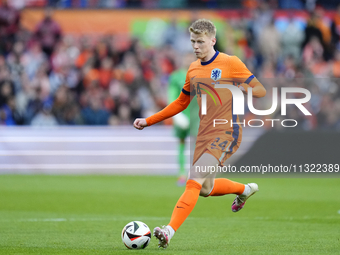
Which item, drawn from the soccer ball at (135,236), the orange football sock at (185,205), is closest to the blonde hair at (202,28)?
the orange football sock at (185,205)

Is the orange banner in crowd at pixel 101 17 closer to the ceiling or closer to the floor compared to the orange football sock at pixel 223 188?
closer to the ceiling

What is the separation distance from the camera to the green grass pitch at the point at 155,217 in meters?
5.58

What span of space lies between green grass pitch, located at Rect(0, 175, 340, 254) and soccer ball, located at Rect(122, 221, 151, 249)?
91mm

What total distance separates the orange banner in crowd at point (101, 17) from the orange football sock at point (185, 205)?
12592mm

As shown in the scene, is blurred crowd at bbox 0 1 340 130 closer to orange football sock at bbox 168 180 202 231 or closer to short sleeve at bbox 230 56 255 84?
short sleeve at bbox 230 56 255 84

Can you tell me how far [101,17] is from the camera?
1762cm

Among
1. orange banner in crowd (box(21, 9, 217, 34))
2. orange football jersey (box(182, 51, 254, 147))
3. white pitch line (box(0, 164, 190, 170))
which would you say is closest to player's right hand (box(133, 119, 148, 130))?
orange football jersey (box(182, 51, 254, 147))

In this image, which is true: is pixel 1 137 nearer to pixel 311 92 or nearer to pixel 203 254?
pixel 311 92

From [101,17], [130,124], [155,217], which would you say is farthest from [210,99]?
[101,17]

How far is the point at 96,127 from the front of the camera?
47.8 feet

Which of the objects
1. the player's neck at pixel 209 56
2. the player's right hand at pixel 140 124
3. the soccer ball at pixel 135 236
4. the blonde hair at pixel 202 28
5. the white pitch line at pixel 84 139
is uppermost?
the blonde hair at pixel 202 28

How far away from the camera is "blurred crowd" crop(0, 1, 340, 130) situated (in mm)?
14977

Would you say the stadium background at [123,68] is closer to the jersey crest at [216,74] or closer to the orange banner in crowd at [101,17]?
the orange banner in crowd at [101,17]

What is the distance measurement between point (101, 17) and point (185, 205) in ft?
43.1
